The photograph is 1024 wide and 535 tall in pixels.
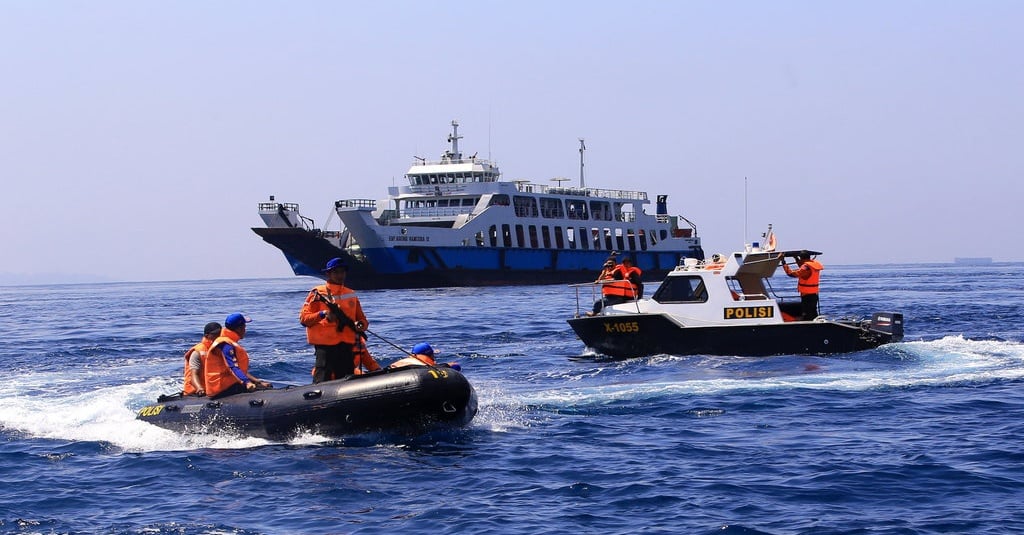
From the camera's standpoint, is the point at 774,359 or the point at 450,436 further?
the point at 774,359

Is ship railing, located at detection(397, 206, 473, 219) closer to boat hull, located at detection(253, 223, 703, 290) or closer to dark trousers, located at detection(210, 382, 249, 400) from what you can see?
boat hull, located at detection(253, 223, 703, 290)

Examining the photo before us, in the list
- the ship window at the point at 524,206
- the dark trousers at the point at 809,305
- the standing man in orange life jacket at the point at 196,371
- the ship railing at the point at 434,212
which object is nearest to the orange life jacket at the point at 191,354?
the standing man in orange life jacket at the point at 196,371

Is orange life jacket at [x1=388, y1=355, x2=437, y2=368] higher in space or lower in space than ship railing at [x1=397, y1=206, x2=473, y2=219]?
lower

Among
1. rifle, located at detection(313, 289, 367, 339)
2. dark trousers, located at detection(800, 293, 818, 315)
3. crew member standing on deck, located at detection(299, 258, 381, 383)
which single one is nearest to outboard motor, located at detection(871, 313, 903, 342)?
dark trousers, located at detection(800, 293, 818, 315)

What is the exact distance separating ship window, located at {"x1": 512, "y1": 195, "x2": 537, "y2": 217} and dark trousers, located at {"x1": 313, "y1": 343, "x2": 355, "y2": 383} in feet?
170

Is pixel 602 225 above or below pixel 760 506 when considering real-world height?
above

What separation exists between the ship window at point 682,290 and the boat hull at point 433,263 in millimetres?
36330

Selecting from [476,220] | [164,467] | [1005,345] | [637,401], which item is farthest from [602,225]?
[164,467]

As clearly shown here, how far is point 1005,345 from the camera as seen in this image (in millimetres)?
22406

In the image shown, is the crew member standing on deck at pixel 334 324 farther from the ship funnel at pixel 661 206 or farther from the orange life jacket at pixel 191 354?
the ship funnel at pixel 661 206

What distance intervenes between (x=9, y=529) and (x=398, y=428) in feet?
15.6

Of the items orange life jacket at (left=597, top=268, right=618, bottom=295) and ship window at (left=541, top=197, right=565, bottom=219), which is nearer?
orange life jacket at (left=597, top=268, right=618, bottom=295)

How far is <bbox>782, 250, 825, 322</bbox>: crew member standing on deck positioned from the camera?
2161cm

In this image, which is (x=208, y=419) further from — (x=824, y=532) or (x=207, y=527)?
(x=824, y=532)
